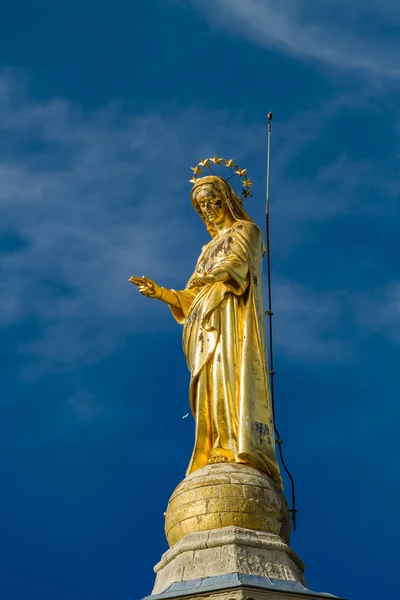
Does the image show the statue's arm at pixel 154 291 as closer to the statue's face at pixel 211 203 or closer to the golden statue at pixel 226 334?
the golden statue at pixel 226 334

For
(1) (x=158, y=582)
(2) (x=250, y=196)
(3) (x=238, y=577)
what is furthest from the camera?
(2) (x=250, y=196)

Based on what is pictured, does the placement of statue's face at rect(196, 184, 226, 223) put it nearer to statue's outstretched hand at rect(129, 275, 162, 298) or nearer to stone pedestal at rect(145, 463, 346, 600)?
statue's outstretched hand at rect(129, 275, 162, 298)

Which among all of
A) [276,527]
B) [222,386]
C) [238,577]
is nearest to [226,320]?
[222,386]

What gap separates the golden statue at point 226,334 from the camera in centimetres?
1335

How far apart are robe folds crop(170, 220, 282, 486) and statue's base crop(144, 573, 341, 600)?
193cm

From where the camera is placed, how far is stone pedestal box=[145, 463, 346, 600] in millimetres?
11242

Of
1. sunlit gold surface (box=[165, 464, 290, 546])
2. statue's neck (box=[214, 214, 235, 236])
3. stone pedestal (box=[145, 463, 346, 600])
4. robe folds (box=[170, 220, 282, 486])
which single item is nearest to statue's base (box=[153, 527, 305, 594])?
stone pedestal (box=[145, 463, 346, 600])

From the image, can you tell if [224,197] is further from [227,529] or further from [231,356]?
[227,529]

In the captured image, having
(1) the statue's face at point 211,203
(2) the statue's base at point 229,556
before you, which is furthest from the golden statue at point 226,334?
(2) the statue's base at point 229,556

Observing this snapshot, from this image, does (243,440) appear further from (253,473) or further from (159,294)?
(159,294)

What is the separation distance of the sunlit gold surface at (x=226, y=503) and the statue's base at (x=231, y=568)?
0.15 m

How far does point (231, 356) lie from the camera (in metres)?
14.0

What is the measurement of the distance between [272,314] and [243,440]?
2.95 meters

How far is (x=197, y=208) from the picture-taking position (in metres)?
16.0
